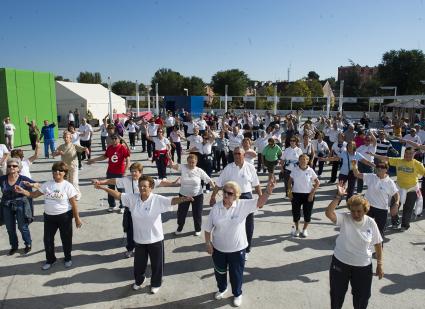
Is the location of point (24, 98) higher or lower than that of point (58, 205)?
higher

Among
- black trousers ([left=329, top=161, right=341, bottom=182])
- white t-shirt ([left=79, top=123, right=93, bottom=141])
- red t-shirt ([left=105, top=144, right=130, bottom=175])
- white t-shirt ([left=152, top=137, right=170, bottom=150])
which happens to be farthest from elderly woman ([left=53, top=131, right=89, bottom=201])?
black trousers ([left=329, top=161, right=341, bottom=182])

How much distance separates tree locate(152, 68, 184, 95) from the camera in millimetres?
68125

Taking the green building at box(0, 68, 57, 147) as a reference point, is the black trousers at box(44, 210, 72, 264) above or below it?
below

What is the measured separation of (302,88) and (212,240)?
1806 inches

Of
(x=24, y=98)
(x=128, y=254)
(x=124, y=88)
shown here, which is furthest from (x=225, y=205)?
(x=124, y=88)

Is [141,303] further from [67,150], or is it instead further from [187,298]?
[67,150]

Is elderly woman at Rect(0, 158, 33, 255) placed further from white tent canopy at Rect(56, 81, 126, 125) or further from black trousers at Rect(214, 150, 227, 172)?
white tent canopy at Rect(56, 81, 126, 125)

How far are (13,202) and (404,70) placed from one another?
5691 cm

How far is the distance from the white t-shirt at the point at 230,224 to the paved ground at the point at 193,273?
2.79 ft

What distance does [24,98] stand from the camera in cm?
1872

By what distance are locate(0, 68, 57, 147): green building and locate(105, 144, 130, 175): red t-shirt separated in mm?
13201

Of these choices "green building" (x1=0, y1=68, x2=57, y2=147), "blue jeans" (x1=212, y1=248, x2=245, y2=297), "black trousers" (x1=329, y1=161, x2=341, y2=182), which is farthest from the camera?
"green building" (x1=0, y1=68, x2=57, y2=147)

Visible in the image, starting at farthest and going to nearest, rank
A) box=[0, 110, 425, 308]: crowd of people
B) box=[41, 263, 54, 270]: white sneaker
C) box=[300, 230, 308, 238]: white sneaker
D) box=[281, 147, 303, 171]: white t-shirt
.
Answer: box=[281, 147, 303, 171]: white t-shirt
box=[300, 230, 308, 238]: white sneaker
box=[41, 263, 54, 270]: white sneaker
box=[0, 110, 425, 308]: crowd of people

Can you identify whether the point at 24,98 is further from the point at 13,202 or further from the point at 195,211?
the point at 195,211
